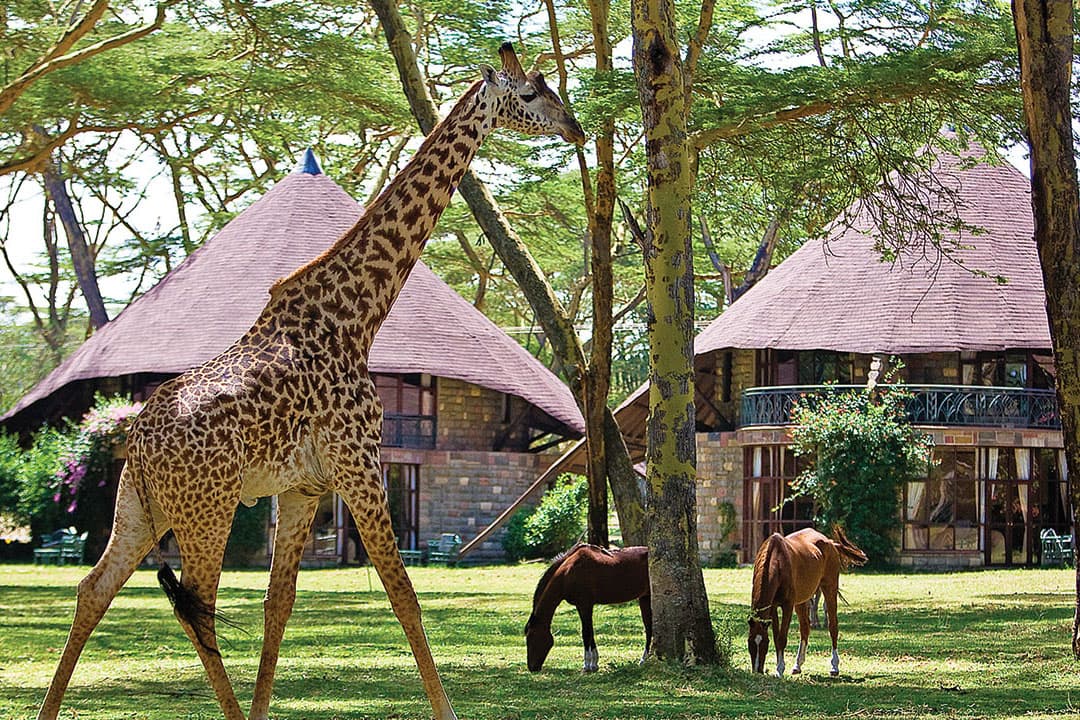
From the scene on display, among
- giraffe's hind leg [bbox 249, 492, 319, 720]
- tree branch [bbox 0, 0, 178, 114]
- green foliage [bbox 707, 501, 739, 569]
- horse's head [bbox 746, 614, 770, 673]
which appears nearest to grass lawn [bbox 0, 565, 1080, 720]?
horse's head [bbox 746, 614, 770, 673]

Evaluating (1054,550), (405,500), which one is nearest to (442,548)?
(405,500)

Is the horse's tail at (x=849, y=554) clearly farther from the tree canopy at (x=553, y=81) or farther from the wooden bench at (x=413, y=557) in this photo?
the wooden bench at (x=413, y=557)

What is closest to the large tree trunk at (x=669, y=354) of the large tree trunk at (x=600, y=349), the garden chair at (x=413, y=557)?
the large tree trunk at (x=600, y=349)

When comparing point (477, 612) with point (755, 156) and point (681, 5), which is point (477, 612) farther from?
point (681, 5)

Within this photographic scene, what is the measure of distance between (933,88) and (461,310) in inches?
761

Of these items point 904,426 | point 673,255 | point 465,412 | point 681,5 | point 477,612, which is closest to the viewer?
point 673,255

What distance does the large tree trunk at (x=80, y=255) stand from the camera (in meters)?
40.1

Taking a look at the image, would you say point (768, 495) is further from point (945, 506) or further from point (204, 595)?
point (204, 595)

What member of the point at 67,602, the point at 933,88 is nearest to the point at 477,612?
the point at 67,602

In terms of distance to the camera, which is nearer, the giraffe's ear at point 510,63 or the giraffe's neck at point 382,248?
the giraffe's neck at point 382,248

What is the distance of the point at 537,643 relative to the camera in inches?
459

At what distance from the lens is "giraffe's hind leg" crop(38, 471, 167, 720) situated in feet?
25.2

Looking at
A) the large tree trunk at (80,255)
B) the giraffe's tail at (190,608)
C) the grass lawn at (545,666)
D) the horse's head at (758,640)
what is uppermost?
the large tree trunk at (80,255)

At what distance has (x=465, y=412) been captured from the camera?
35031mm
